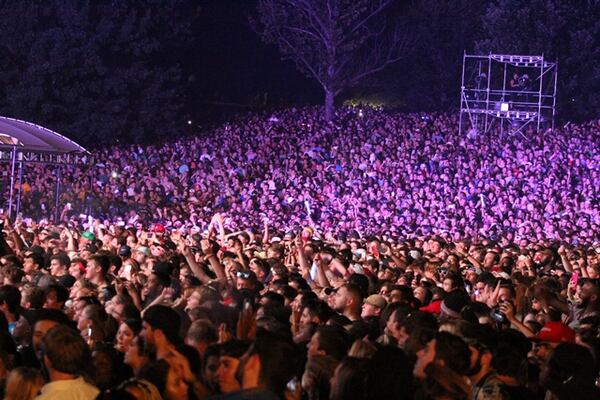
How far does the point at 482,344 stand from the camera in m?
7.32

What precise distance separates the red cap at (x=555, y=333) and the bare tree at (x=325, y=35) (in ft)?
138

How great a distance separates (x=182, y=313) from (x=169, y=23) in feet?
133

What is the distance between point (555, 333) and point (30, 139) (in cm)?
2011

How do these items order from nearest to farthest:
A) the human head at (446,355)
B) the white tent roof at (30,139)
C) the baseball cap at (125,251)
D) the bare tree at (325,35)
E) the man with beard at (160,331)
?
the human head at (446,355)
the man with beard at (160,331)
the baseball cap at (125,251)
the white tent roof at (30,139)
the bare tree at (325,35)

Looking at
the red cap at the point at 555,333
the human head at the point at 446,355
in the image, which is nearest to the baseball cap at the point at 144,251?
the red cap at the point at 555,333

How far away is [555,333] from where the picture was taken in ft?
30.1

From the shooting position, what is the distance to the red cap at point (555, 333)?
9.03 meters

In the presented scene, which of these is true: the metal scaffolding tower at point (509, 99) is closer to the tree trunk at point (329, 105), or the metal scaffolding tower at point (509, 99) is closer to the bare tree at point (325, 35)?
the bare tree at point (325, 35)

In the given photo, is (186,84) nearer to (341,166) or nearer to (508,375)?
(341,166)

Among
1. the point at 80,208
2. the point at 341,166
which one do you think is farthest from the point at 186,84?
the point at 80,208

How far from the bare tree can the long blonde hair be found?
45.1 meters

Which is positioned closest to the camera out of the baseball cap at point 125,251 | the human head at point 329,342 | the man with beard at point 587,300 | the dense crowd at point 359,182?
the human head at point 329,342

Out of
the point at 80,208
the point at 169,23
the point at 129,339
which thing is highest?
the point at 169,23

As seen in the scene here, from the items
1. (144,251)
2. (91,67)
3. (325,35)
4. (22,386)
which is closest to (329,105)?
(325,35)
